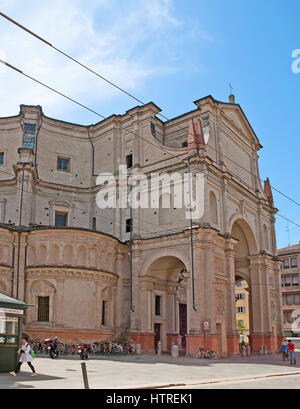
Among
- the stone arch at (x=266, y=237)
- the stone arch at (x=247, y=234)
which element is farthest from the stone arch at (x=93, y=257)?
the stone arch at (x=266, y=237)

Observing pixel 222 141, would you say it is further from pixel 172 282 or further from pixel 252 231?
pixel 172 282

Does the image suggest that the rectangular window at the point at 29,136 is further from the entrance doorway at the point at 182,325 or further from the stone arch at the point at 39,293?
the entrance doorway at the point at 182,325

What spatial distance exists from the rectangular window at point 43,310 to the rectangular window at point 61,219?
30.3 feet

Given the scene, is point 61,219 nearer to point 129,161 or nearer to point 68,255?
point 129,161

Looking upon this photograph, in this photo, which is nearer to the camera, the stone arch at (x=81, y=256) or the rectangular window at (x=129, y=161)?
the stone arch at (x=81, y=256)

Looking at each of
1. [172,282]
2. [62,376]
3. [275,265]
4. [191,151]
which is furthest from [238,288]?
[62,376]

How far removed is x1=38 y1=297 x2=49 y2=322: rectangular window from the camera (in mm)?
30828

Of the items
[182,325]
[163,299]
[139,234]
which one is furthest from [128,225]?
[182,325]

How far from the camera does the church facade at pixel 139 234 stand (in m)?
31.1

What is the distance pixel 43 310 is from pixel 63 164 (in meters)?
15.1

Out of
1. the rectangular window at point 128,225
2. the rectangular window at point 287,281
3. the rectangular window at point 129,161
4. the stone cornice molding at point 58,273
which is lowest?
the stone cornice molding at point 58,273

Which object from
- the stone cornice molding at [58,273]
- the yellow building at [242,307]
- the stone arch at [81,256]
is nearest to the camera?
the stone cornice molding at [58,273]

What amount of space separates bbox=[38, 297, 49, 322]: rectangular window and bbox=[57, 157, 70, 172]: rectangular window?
13800 millimetres

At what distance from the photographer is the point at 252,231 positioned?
135 ft
